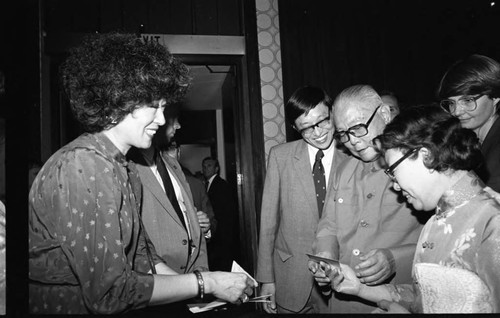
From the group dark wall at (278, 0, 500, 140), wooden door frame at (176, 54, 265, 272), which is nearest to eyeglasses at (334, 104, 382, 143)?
wooden door frame at (176, 54, 265, 272)

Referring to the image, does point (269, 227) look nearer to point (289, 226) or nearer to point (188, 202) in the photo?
point (289, 226)

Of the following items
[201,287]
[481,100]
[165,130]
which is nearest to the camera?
[201,287]

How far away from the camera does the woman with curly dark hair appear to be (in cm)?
104

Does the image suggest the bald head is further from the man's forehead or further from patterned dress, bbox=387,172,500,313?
patterned dress, bbox=387,172,500,313

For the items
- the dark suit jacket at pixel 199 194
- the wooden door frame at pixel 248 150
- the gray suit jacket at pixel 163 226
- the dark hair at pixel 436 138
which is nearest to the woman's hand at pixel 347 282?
the dark hair at pixel 436 138

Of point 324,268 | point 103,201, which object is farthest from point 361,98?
point 103,201

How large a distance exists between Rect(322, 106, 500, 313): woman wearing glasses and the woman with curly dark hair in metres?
0.62

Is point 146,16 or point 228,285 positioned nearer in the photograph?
point 228,285

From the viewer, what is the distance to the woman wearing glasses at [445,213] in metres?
1.12

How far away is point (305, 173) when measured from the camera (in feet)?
7.86

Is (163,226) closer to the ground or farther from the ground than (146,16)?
closer to the ground

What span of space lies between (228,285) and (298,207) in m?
1.08

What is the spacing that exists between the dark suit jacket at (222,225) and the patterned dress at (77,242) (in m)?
4.03

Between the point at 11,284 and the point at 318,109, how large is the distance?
76.4 inches
